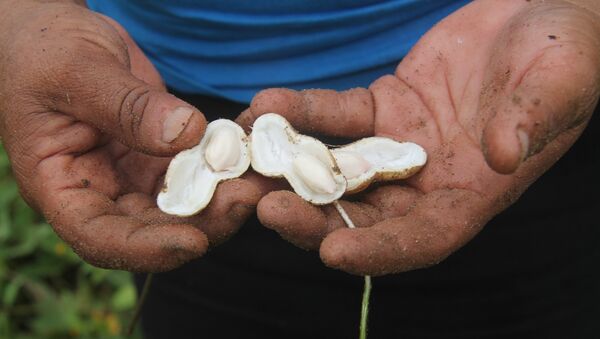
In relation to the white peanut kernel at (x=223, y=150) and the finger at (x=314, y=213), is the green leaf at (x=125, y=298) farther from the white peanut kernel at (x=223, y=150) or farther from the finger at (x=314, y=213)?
the finger at (x=314, y=213)

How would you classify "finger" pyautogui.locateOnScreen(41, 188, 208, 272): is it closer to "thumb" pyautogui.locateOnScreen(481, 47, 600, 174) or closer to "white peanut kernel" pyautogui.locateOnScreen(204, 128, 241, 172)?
"white peanut kernel" pyautogui.locateOnScreen(204, 128, 241, 172)

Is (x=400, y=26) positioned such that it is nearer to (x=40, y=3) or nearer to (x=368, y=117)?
(x=368, y=117)

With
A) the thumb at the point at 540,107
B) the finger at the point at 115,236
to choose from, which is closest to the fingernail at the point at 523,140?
the thumb at the point at 540,107

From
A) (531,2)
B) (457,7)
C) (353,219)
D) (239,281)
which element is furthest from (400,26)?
(239,281)

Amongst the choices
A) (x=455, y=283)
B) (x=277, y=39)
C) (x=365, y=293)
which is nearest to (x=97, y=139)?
(x=277, y=39)

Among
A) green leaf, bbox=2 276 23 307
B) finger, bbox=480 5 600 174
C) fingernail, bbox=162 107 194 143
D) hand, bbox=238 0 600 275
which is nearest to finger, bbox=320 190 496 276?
hand, bbox=238 0 600 275

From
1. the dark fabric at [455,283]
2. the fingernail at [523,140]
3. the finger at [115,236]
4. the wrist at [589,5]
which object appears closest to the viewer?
the fingernail at [523,140]

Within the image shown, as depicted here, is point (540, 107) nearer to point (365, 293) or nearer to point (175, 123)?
point (365, 293)
